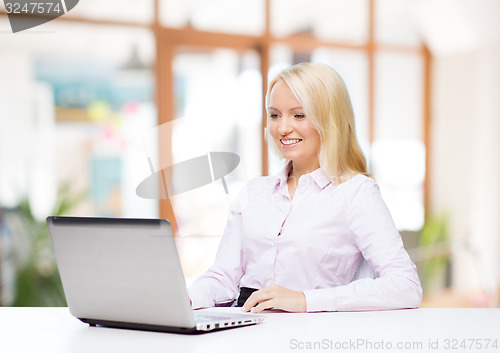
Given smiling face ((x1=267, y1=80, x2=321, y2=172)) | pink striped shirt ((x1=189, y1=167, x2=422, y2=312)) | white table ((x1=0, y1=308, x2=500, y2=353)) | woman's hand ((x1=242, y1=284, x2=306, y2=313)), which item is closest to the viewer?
white table ((x1=0, y1=308, x2=500, y2=353))

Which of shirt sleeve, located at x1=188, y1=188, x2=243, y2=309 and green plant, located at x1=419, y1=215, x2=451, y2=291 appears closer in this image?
shirt sleeve, located at x1=188, y1=188, x2=243, y2=309

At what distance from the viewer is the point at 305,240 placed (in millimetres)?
1925

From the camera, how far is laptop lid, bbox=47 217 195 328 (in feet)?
4.27

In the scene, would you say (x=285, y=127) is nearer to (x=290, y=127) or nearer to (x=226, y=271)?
(x=290, y=127)

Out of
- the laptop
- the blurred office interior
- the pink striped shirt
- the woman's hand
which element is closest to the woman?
the pink striped shirt

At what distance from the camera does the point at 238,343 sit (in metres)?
1.29

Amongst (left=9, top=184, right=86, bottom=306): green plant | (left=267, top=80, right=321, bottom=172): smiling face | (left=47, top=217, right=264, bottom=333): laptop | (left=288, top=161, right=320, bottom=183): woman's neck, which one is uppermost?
(left=267, top=80, right=321, bottom=172): smiling face

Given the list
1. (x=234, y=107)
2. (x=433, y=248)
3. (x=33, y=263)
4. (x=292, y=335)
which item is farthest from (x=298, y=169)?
(x=433, y=248)

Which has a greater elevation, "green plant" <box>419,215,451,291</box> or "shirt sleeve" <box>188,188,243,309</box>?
"shirt sleeve" <box>188,188,243,309</box>

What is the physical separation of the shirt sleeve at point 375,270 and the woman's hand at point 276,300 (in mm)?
23

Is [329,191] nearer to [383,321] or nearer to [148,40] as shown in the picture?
[383,321]

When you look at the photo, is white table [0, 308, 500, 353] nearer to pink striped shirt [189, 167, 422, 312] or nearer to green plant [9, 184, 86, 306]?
pink striped shirt [189, 167, 422, 312]

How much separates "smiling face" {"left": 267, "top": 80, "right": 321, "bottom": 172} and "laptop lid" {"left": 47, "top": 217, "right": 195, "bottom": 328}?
2.44 ft

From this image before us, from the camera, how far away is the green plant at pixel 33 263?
449cm
